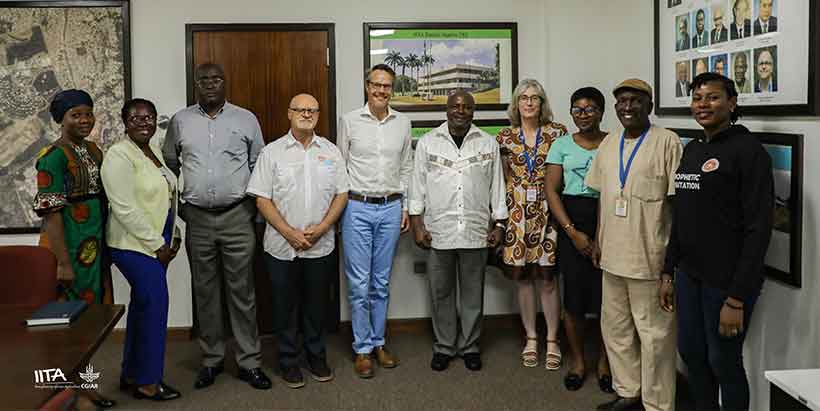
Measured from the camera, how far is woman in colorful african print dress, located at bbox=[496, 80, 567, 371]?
152 inches

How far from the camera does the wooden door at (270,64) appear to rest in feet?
Result: 14.6

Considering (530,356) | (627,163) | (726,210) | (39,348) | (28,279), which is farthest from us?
(530,356)

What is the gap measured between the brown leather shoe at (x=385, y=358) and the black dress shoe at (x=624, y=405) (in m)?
1.21

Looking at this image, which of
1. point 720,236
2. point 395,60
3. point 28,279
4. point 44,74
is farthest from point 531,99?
point 44,74

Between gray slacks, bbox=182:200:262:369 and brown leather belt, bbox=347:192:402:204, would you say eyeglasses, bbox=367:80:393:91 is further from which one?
gray slacks, bbox=182:200:262:369

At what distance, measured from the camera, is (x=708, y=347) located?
2.74 m

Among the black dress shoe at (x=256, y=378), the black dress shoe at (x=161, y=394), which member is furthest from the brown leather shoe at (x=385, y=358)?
the black dress shoe at (x=161, y=394)

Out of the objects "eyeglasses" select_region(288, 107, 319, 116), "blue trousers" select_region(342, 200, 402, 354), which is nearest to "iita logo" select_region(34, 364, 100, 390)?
"eyeglasses" select_region(288, 107, 319, 116)

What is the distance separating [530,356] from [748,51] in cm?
203

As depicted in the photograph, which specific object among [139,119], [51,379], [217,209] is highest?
[139,119]

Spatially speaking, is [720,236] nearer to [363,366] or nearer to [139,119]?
[363,366]

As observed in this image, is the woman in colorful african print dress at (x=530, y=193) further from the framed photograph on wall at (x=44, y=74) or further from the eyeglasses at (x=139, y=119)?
the framed photograph on wall at (x=44, y=74)

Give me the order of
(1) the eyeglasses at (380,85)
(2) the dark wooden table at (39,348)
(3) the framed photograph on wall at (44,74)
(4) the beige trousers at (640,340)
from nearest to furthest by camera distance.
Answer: (2) the dark wooden table at (39,348) < (4) the beige trousers at (640,340) < (1) the eyeglasses at (380,85) < (3) the framed photograph on wall at (44,74)

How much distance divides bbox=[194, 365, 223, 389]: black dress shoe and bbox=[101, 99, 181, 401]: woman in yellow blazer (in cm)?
17
